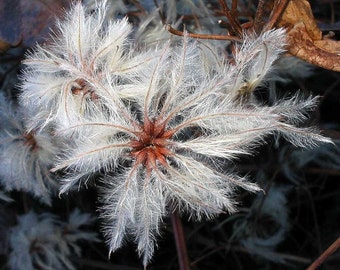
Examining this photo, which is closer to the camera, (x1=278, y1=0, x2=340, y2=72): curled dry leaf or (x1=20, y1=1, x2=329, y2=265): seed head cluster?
(x1=20, y1=1, x2=329, y2=265): seed head cluster

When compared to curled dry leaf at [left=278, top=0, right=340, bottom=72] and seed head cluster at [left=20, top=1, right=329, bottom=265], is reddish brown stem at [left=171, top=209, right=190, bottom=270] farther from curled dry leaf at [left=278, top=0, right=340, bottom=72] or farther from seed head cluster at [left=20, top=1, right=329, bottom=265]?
curled dry leaf at [left=278, top=0, right=340, bottom=72]

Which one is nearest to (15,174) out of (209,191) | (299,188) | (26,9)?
(26,9)

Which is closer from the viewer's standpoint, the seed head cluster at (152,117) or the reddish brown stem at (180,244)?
the seed head cluster at (152,117)

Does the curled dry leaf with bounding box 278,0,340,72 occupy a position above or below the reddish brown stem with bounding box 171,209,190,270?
above

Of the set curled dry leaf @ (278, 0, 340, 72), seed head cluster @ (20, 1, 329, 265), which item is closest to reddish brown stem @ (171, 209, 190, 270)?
seed head cluster @ (20, 1, 329, 265)

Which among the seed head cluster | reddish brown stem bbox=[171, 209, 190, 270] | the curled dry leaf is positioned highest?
the curled dry leaf

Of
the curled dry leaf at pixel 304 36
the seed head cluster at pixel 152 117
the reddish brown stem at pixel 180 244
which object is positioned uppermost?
the curled dry leaf at pixel 304 36

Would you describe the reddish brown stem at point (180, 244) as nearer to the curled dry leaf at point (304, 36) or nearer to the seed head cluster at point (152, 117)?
the seed head cluster at point (152, 117)

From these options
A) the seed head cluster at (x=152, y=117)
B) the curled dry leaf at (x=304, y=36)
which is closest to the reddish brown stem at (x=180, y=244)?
the seed head cluster at (x=152, y=117)

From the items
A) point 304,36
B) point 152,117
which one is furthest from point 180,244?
point 304,36
